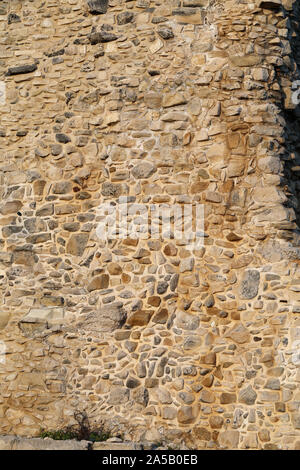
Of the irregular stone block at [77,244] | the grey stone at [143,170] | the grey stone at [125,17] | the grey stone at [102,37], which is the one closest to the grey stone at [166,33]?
the grey stone at [125,17]

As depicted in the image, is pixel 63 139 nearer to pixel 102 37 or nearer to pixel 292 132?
pixel 102 37

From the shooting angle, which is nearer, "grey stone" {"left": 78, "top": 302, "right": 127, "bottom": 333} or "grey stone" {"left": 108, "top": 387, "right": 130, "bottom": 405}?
"grey stone" {"left": 108, "top": 387, "right": 130, "bottom": 405}

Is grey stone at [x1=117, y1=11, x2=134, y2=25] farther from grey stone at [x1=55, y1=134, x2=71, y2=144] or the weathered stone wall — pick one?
grey stone at [x1=55, y1=134, x2=71, y2=144]

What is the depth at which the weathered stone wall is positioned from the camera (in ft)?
24.0

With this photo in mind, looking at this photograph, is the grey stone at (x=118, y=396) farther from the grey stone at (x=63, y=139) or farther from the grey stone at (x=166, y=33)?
the grey stone at (x=166, y=33)

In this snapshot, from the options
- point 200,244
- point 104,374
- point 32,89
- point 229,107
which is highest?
point 32,89

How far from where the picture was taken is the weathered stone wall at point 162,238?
24.0 ft

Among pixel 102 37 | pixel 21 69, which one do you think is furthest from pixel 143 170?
pixel 21 69

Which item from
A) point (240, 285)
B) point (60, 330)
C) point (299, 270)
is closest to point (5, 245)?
point (60, 330)

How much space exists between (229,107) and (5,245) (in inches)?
115

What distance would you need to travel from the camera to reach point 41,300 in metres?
8.10

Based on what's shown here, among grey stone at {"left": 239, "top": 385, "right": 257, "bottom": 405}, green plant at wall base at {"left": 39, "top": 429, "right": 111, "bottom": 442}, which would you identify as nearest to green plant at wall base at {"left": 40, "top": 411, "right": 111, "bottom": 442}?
green plant at wall base at {"left": 39, "top": 429, "right": 111, "bottom": 442}

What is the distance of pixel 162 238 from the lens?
7816mm

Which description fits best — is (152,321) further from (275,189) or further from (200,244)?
(275,189)
